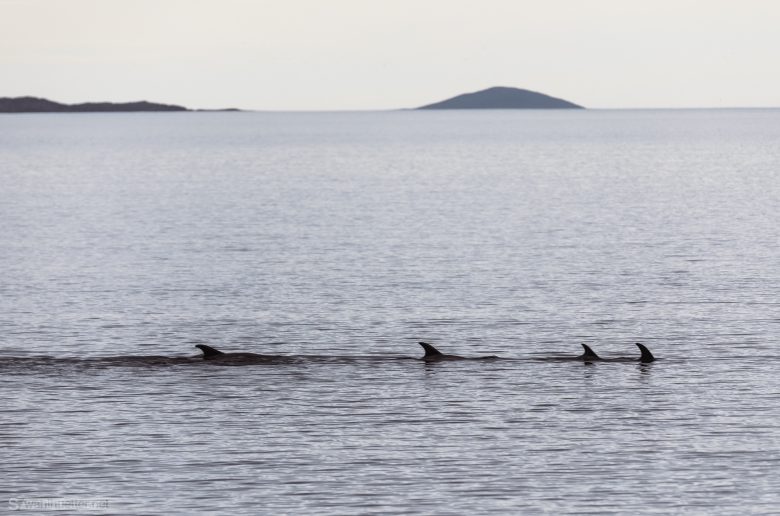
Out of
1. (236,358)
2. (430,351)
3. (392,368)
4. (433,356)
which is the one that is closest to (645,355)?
(433,356)

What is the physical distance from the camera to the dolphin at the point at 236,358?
→ 147ft

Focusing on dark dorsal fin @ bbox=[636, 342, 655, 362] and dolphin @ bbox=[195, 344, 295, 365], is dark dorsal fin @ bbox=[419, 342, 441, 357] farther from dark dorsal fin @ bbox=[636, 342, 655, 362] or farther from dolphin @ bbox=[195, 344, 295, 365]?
dark dorsal fin @ bbox=[636, 342, 655, 362]

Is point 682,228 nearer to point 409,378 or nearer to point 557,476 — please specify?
point 409,378

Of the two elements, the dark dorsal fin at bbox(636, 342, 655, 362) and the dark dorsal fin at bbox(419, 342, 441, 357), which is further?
the dark dorsal fin at bbox(636, 342, 655, 362)

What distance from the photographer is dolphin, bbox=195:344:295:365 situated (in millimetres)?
44656

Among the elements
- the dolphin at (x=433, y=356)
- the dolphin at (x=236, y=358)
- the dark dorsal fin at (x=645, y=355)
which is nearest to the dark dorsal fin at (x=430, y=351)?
the dolphin at (x=433, y=356)

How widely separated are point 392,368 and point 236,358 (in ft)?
16.7

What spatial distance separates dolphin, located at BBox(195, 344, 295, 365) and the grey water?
462 millimetres

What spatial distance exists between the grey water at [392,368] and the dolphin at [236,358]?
1.52 feet

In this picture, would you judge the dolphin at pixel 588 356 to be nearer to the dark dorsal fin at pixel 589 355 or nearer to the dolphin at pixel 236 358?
the dark dorsal fin at pixel 589 355

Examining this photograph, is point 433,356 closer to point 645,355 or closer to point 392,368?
point 392,368

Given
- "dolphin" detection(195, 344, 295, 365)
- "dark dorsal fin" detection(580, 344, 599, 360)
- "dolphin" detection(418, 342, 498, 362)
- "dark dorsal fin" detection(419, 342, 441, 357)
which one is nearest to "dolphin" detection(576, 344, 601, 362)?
"dark dorsal fin" detection(580, 344, 599, 360)

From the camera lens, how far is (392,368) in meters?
44.1

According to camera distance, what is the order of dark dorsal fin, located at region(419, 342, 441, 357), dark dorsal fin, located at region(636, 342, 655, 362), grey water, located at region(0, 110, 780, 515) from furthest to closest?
dark dorsal fin, located at region(636, 342, 655, 362) < dark dorsal fin, located at region(419, 342, 441, 357) < grey water, located at region(0, 110, 780, 515)
